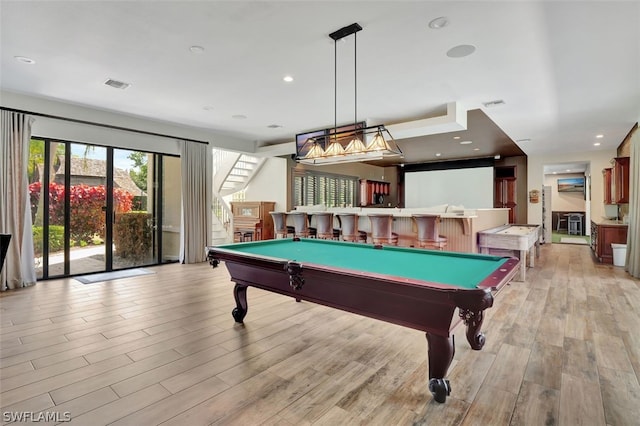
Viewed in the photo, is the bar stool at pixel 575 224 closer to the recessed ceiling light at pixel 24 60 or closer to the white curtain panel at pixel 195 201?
the white curtain panel at pixel 195 201

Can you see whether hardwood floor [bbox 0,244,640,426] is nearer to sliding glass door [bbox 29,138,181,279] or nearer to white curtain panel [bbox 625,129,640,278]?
sliding glass door [bbox 29,138,181,279]

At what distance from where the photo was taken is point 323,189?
9.69 metres

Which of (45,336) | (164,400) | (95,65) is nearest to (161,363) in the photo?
(164,400)

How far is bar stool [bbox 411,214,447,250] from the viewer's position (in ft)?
17.0

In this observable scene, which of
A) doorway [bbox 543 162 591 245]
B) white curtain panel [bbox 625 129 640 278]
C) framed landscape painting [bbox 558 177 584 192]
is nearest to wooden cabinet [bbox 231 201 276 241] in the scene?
white curtain panel [bbox 625 129 640 278]

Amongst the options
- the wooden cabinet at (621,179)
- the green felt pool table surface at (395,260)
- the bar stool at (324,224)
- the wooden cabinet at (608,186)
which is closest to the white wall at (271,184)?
the bar stool at (324,224)

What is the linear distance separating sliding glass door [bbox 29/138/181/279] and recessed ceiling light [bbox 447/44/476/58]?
18.1 feet

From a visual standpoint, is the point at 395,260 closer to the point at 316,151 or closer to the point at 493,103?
the point at 316,151

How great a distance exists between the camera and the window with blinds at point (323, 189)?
8868mm

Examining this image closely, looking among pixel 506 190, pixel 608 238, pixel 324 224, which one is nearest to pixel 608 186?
pixel 608 238

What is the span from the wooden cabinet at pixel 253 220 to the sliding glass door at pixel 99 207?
1962 mm

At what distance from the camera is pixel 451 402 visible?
Answer: 1.97 meters

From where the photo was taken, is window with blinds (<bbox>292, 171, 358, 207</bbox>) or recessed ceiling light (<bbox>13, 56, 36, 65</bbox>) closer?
recessed ceiling light (<bbox>13, 56, 36, 65</bbox>)

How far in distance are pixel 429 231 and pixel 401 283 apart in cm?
366
